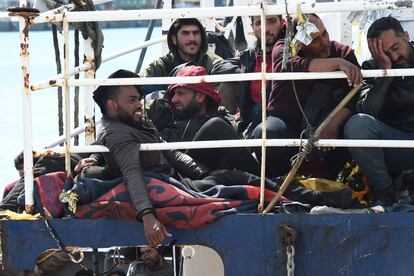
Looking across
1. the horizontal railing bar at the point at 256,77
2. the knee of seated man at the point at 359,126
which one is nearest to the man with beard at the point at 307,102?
the knee of seated man at the point at 359,126

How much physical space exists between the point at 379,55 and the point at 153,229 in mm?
1574

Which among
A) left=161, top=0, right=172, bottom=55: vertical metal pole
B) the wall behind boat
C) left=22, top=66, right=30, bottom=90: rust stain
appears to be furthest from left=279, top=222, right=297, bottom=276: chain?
left=161, top=0, right=172, bottom=55: vertical metal pole

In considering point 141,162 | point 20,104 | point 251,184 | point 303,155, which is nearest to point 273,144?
point 303,155

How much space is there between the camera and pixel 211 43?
978 centimetres

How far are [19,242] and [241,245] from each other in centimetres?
121

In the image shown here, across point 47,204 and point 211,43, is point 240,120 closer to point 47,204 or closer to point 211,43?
point 47,204

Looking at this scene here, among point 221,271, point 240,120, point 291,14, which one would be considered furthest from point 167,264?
point 291,14

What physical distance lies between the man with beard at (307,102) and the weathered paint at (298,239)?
0.56 meters

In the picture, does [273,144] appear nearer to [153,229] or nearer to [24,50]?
[153,229]

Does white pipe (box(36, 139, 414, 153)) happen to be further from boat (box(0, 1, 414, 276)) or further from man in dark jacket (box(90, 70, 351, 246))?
man in dark jacket (box(90, 70, 351, 246))

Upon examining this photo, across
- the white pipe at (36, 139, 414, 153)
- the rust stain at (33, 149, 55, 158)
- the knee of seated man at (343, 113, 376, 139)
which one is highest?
the knee of seated man at (343, 113, 376, 139)

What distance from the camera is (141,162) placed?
596 cm

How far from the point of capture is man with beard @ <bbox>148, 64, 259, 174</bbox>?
20.3ft

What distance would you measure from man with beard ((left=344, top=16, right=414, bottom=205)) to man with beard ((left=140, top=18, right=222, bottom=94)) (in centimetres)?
221
